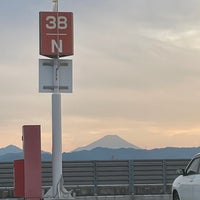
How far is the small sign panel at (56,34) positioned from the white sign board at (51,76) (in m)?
0.29

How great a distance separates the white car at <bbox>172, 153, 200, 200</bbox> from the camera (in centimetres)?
1358

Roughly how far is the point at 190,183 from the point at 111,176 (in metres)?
7.24

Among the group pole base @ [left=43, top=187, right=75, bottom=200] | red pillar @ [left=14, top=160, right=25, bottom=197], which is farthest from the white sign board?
pole base @ [left=43, top=187, right=75, bottom=200]

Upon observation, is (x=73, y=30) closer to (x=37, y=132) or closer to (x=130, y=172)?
(x=37, y=132)

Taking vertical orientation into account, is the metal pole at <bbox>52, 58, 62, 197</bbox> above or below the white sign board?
below

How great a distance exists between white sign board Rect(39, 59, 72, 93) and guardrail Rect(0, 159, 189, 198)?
494 cm

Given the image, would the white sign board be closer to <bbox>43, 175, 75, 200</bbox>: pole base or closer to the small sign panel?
the small sign panel

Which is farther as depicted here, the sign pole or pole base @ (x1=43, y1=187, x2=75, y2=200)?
the sign pole

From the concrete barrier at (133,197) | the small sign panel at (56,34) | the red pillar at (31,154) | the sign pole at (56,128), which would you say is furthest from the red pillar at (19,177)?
the concrete barrier at (133,197)

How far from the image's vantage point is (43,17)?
16047 millimetres

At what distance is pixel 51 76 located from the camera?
16.4 metres

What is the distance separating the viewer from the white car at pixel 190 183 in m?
13.6

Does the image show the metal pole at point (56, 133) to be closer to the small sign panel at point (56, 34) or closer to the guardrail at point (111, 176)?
the small sign panel at point (56, 34)

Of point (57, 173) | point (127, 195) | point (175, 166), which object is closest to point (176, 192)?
point (57, 173)
